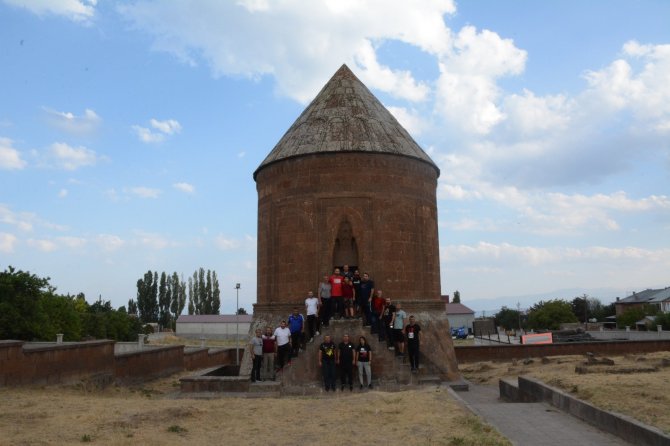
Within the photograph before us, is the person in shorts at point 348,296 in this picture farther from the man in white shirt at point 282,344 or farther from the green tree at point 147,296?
the green tree at point 147,296

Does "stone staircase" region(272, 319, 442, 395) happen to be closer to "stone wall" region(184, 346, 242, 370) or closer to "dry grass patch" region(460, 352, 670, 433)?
"dry grass patch" region(460, 352, 670, 433)

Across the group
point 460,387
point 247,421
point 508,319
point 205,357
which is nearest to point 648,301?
point 508,319

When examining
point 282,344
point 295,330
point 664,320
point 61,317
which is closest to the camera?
point 282,344

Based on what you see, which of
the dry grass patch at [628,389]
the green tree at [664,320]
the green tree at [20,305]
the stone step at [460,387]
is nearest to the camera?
the dry grass patch at [628,389]

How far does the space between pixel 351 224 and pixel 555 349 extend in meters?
10.8

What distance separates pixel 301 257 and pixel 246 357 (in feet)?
12.2

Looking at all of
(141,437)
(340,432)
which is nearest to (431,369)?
(340,432)

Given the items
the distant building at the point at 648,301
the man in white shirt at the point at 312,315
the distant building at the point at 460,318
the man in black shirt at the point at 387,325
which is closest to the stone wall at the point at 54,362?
the man in white shirt at the point at 312,315

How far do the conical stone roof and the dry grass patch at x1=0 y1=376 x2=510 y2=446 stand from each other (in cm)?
822

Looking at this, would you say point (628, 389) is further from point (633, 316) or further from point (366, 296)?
point (633, 316)

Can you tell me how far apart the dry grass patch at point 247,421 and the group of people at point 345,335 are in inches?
72.7

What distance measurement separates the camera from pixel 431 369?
16719 mm

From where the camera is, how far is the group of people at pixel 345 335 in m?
13.7

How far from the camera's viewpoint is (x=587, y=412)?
361 inches
